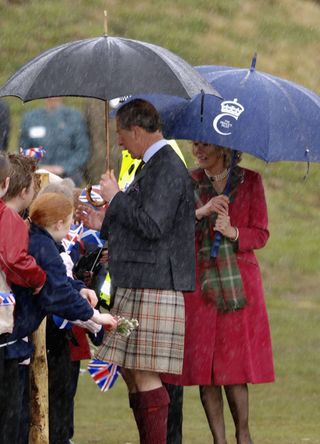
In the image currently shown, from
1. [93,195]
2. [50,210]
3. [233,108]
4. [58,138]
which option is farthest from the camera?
[58,138]

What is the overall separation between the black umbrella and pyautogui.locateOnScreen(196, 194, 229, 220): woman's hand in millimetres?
771

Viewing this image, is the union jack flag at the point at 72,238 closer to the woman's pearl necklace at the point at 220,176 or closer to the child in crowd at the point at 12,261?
the woman's pearl necklace at the point at 220,176

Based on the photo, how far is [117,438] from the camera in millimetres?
9680

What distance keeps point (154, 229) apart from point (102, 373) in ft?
4.76

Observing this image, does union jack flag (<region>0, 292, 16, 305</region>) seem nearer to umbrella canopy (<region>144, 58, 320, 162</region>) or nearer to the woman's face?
umbrella canopy (<region>144, 58, 320, 162</region>)

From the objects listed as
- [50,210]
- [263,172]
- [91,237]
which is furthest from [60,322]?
[263,172]

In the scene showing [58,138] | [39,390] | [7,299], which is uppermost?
[58,138]

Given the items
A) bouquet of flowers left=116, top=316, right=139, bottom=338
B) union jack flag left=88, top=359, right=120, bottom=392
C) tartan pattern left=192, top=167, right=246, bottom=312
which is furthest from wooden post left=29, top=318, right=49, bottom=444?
tartan pattern left=192, top=167, right=246, bottom=312

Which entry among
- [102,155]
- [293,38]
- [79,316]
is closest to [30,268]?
[79,316]

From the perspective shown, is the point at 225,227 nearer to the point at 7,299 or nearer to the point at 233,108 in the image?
the point at 233,108

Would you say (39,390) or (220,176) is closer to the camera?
(39,390)

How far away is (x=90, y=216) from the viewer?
25.9 ft

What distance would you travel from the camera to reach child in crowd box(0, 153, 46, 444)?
696 cm

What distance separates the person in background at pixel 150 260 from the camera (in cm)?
769
